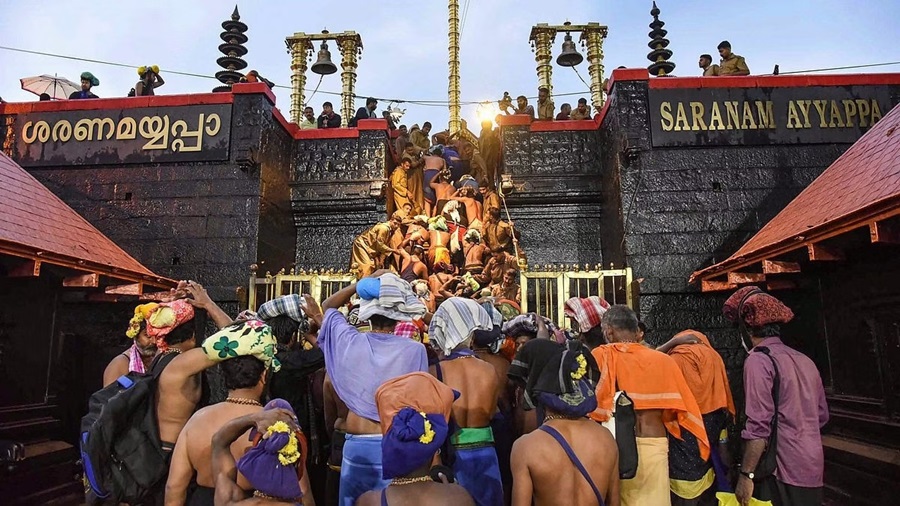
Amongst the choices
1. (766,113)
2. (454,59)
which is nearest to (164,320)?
(766,113)

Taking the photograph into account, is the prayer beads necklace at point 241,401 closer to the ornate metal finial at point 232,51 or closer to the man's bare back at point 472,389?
the man's bare back at point 472,389

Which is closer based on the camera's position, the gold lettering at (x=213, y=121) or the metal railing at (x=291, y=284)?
the metal railing at (x=291, y=284)

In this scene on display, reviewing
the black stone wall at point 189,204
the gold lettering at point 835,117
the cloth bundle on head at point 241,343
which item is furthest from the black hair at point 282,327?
the gold lettering at point 835,117

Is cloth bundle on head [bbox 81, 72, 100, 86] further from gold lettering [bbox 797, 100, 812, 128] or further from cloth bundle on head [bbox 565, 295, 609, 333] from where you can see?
gold lettering [bbox 797, 100, 812, 128]

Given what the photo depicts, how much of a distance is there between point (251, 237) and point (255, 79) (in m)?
3.19

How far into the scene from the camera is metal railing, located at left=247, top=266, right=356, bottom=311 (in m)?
8.21

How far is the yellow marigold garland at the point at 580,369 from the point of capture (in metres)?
2.94

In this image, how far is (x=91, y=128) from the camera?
31.2 feet

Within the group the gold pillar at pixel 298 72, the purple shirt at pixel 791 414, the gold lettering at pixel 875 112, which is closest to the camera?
the purple shirt at pixel 791 414

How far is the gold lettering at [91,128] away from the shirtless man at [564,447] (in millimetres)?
9589

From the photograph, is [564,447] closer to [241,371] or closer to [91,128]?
[241,371]

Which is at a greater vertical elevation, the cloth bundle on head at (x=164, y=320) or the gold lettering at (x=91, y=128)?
the gold lettering at (x=91, y=128)

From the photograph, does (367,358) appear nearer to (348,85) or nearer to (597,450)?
(597,450)

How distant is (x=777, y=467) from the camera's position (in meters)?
3.73
